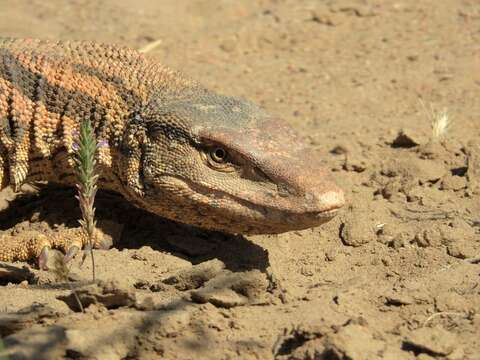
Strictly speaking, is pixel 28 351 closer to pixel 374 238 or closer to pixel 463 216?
pixel 374 238

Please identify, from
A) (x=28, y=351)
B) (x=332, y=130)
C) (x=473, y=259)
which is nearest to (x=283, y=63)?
(x=332, y=130)

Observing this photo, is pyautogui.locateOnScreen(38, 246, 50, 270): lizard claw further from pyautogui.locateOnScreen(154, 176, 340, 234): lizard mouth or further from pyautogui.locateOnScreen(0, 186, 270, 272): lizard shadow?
pyautogui.locateOnScreen(154, 176, 340, 234): lizard mouth

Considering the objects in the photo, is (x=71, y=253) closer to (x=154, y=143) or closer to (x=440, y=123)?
(x=154, y=143)

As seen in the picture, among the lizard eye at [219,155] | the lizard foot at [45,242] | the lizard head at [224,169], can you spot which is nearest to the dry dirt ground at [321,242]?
the lizard foot at [45,242]

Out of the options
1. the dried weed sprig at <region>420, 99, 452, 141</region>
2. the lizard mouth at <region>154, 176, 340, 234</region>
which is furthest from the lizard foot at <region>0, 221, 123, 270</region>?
the dried weed sprig at <region>420, 99, 452, 141</region>

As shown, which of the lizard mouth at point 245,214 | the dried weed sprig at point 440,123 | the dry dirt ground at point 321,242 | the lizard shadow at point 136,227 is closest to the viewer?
the dry dirt ground at point 321,242

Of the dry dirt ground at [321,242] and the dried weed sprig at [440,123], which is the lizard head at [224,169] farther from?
the dried weed sprig at [440,123]

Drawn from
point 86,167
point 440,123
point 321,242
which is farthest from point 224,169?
point 440,123
